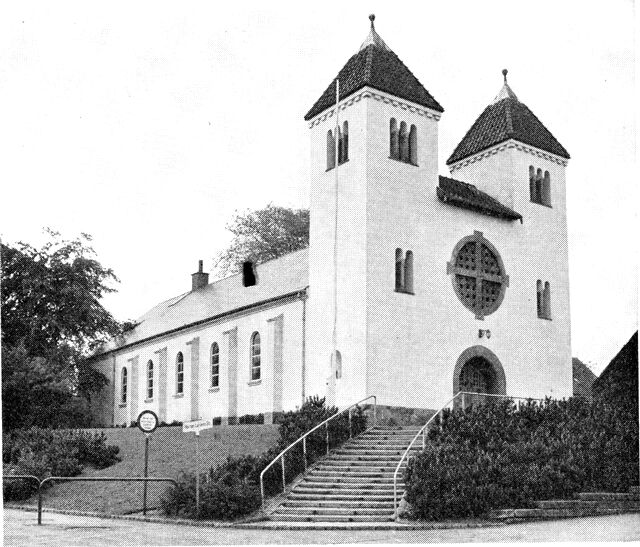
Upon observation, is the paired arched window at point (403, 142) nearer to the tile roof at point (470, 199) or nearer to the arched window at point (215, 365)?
the tile roof at point (470, 199)

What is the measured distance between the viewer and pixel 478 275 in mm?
31359

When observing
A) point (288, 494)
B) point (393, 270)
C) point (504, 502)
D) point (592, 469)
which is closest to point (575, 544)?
point (504, 502)

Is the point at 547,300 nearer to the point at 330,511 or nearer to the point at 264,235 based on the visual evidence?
the point at 264,235

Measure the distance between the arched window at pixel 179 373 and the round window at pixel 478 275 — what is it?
47.9ft

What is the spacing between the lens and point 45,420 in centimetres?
3091

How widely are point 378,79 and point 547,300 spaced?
9.92 meters

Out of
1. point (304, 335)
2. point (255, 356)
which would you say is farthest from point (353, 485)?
point (255, 356)

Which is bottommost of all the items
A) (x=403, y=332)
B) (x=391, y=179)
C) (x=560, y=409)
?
(x=560, y=409)

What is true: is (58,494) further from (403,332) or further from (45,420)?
(403,332)

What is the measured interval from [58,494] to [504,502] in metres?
10.8

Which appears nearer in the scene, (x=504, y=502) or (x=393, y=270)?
(x=504, y=502)

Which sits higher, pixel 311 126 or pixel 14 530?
pixel 311 126

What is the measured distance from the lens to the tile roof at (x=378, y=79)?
2950 cm

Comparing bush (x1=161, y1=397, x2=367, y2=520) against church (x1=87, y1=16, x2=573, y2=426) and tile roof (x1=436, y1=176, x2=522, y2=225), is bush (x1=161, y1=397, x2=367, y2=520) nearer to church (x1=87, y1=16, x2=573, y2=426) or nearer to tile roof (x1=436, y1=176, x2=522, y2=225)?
church (x1=87, y1=16, x2=573, y2=426)
